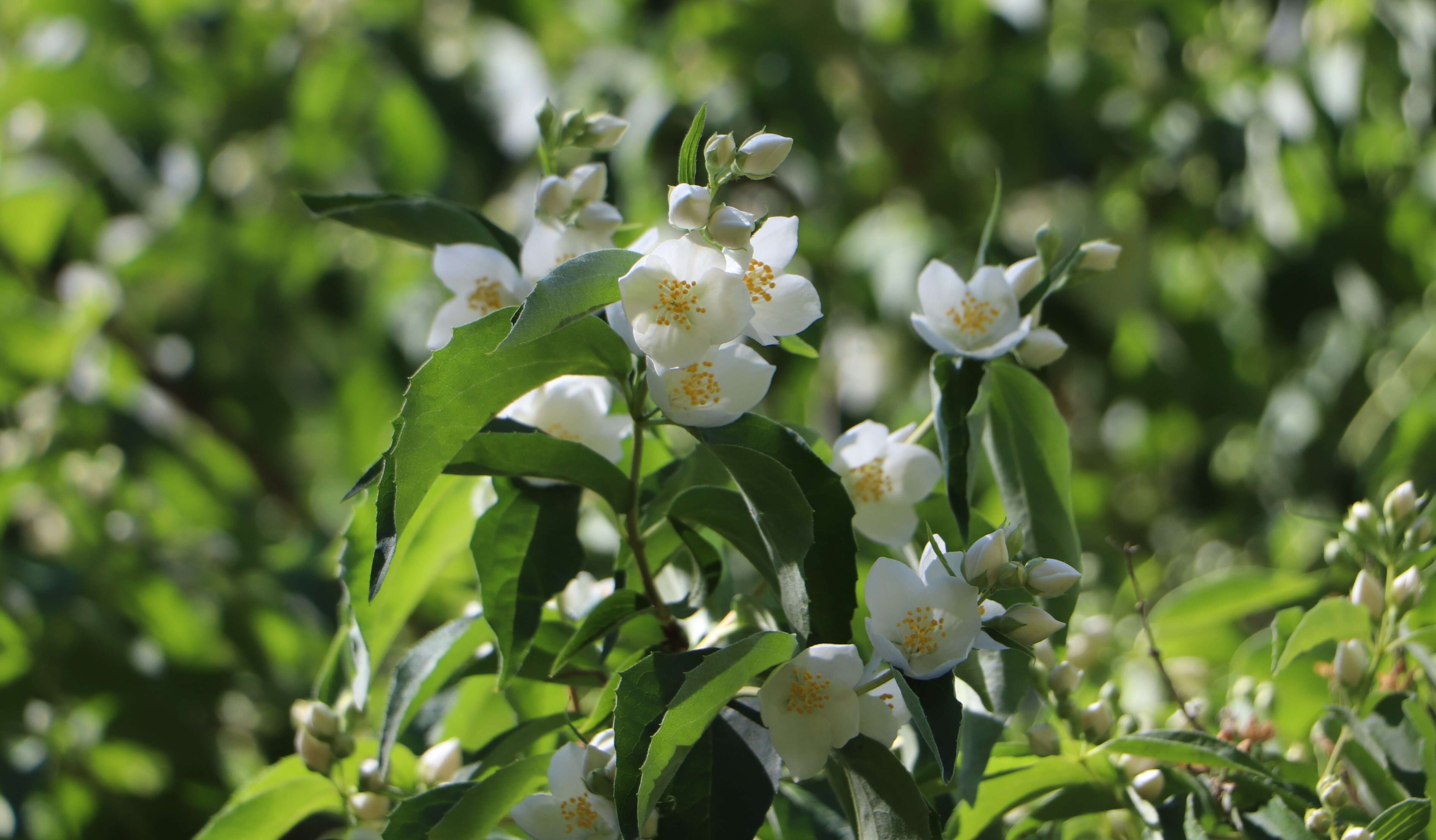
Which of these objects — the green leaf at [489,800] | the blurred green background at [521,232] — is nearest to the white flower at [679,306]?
Result: the green leaf at [489,800]

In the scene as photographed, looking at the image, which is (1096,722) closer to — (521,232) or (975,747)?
(975,747)

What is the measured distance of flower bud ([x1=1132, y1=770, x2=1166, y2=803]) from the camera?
0.73 m

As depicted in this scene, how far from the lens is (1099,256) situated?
0.75 m

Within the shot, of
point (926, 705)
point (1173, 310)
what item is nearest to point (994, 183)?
point (1173, 310)

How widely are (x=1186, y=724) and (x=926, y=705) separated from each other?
0.40 meters

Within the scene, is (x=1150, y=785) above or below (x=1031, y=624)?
below

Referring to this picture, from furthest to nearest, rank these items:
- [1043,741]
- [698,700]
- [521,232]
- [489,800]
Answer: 1. [521,232]
2. [1043,741]
3. [489,800]
4. [698,700]

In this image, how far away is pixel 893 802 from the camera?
1.97 feet

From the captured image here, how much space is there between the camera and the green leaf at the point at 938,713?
531mm

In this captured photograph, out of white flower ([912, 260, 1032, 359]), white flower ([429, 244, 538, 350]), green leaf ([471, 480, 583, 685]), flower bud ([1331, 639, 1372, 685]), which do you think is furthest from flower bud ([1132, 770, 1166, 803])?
white flower ([429, 244, 538, 350])

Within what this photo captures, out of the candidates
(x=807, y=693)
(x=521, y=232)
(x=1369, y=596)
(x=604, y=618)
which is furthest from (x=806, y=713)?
(x=521, y=232)

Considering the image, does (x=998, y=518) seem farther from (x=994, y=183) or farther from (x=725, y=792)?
(x=994, y=183)

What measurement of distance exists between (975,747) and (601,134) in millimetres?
486

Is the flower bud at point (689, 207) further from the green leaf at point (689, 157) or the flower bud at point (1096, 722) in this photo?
the flower bud at point (1096, 722)
